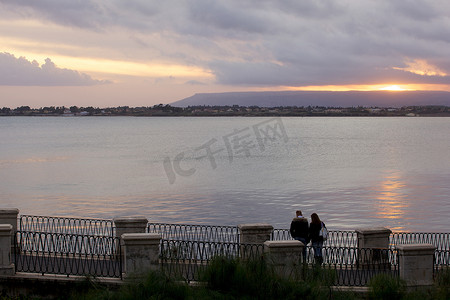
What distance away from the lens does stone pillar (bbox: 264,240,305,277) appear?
14391mm

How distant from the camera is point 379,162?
82.6 m

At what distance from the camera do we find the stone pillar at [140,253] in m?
14.5

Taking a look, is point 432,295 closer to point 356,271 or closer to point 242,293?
point 356,271

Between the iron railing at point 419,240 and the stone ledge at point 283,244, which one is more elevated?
the stone ledge at point 283,244

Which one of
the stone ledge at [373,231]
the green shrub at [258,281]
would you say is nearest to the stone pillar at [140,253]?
the green shrub at [258,281]

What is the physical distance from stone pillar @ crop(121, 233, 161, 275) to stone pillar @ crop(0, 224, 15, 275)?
2.75 metres

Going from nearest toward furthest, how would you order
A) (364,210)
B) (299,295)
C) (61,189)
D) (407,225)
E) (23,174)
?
(299,295) → (407,225) → (364,210) → (61,189) → (23,174)

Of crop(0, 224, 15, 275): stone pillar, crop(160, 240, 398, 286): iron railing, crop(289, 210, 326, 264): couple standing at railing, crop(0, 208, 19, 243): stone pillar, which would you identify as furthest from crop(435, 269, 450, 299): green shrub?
crop(0, 208, 19, 243): stone pillar

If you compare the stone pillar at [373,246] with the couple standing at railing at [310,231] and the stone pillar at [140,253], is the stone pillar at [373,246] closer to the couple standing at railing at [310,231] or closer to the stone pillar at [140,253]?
the couple standing at railing at [310,231]

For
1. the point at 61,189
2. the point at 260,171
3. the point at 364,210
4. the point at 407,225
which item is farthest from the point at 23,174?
the point at 407,225

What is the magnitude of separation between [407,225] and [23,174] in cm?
4516

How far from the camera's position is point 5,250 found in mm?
14867

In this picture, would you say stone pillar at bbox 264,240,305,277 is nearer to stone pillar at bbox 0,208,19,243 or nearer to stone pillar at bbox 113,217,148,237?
stone pillar at bbox 113,217,148,237

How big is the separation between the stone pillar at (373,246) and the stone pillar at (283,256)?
9.43 feet
